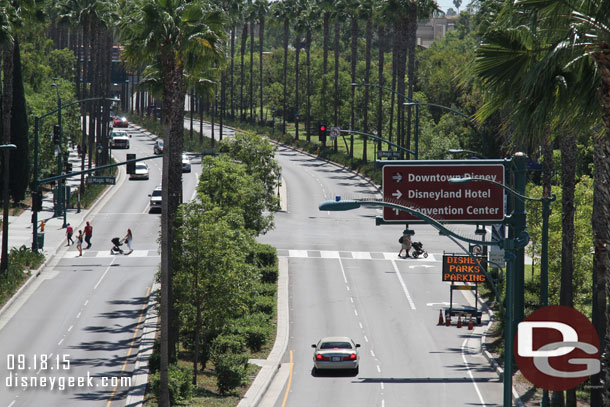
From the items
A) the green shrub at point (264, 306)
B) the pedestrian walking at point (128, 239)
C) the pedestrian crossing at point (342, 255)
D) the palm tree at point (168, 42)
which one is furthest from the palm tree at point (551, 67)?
the pedestrian walking at point (128, 239)

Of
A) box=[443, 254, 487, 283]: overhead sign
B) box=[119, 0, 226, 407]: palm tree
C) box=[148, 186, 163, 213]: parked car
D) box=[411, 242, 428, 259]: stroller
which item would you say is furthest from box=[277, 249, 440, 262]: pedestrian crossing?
box=[119, 0, 226, 407]: palm tree

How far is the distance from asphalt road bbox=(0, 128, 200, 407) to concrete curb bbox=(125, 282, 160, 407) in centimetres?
35

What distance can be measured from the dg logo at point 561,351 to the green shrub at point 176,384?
18653 millimetres

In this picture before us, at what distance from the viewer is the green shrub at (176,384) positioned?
115 feet

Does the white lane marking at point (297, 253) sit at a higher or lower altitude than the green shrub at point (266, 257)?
lower

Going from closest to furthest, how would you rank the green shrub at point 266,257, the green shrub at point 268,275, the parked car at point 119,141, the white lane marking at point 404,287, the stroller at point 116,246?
the white lane marking at point 404,287 < the green shrub at point 268,275 < the green shrub at point 266,257 < the stroller at point 116,246 < the parked car at point 119,141

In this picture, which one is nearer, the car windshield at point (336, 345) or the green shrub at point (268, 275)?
the car windshield at point (336, 345)

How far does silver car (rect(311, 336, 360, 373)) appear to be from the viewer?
139 feet

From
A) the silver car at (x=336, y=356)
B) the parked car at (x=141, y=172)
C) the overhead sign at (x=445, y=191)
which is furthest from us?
the parked car at (x=141, y=172)

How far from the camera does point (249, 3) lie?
138375 mm

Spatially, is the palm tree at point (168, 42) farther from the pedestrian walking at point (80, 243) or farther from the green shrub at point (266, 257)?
the pedestrian walking at point (80, 243)

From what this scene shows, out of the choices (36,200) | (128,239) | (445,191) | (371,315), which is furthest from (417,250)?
(445,191)

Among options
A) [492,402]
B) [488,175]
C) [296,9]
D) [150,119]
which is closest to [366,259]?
[492,402]

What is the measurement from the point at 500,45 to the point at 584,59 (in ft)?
4.86
